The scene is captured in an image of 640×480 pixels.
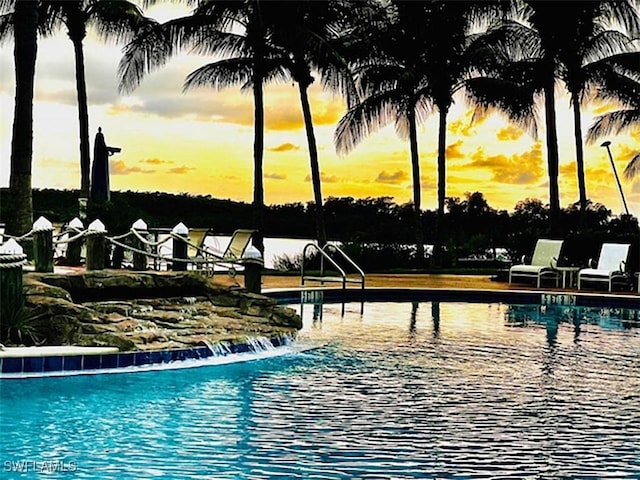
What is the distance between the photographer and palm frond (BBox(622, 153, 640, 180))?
2469 centimetres

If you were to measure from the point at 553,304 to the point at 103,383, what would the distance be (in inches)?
378

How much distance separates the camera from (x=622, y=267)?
16.5 metres

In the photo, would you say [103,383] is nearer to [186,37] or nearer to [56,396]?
[56,396]

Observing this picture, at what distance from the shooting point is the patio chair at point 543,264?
17109 mm

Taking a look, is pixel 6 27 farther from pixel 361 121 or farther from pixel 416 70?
pixel 416 70

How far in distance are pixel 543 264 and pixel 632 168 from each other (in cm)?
885

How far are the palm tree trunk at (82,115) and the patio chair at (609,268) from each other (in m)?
10.7

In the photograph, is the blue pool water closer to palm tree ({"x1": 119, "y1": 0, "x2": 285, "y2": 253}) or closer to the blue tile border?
the blue tile border

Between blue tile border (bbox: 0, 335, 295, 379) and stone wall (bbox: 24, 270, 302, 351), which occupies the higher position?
stone wall (bbox: 24, 270, 302, 351)

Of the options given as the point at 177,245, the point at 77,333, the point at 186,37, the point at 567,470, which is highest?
the point at 186,37

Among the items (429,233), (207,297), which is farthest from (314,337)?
(429,233)

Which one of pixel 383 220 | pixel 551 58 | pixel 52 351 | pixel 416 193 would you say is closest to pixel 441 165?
pixel 416 193

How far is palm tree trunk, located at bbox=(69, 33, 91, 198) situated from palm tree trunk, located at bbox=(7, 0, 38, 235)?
741 cm

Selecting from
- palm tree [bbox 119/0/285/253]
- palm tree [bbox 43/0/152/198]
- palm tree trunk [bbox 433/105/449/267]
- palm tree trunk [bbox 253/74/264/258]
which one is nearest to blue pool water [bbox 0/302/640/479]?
palm tree trunk [bbox 253/74/264/258]
